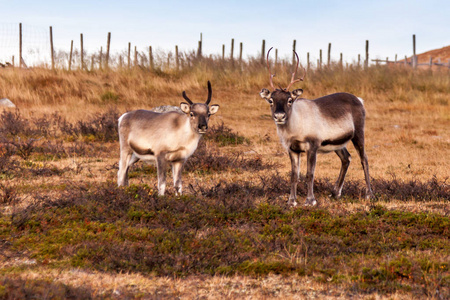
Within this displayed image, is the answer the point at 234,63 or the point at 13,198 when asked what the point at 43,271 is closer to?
the point at 13,198

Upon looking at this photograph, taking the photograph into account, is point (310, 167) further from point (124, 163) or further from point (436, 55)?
point (436, 55)

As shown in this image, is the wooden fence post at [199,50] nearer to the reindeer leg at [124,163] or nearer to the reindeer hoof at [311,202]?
the reindeer leg at [124,163]

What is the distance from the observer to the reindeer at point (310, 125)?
8.40 metres

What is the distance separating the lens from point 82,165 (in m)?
12.6

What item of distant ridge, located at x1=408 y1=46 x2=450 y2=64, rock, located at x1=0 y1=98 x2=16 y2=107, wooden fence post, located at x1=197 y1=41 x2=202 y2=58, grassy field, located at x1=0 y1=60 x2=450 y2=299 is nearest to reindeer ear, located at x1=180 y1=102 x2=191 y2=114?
grassy field, located at x1=0 y1=60 x2=450 y2=299

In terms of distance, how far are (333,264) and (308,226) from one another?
138 cm

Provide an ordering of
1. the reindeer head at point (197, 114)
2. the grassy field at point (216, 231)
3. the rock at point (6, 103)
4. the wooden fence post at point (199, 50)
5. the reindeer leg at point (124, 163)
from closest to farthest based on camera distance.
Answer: the grassy field at point (216, 231), the reindeer head at point (197, 114), the reindeer leg at point (124, 163), the rock at point (6, 103), the wooden fence post at point (199, 50)

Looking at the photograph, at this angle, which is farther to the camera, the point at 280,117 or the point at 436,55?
the point at 436,55

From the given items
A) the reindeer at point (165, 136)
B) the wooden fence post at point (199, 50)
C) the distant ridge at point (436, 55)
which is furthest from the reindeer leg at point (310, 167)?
the distant ridge at point (436, 55)

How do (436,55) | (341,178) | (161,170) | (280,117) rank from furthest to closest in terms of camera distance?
(436,55) → (341,178) → (161,170) → (280,117)

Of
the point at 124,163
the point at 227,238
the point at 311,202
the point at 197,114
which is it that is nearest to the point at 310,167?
the point at 311,202

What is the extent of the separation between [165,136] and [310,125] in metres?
2.35

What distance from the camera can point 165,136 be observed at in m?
8.59

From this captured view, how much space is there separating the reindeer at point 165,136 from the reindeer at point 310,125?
1.18 m
